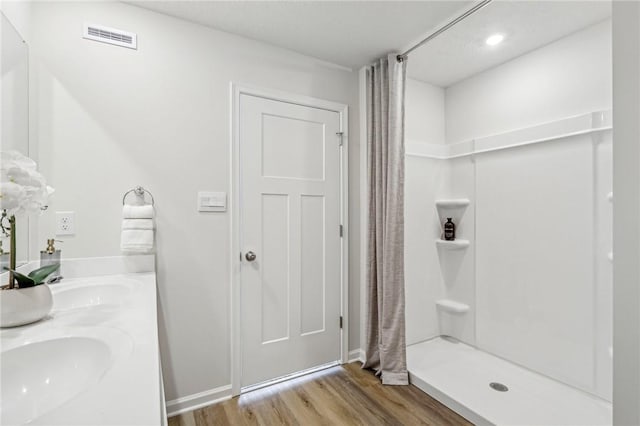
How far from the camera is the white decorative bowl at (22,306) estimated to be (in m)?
0.85

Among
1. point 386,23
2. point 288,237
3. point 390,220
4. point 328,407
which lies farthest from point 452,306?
point 386,23

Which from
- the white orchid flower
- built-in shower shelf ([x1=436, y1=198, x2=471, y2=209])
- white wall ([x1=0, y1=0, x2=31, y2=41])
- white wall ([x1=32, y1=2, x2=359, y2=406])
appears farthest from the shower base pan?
white wall ([x1=0, y1=0, x2=31, y2=41])

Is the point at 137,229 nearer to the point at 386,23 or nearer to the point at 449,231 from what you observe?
the point at 386,23

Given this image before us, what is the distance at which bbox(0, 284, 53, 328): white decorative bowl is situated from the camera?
847 mm

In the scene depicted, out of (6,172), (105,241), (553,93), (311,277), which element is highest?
(553,93)

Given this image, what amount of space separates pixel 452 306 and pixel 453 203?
3.15 ft

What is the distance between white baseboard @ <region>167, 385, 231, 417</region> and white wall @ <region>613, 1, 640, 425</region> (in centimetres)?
205

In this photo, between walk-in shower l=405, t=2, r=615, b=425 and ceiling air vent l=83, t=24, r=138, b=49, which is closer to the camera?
ceiling air vent l=83, t=24, r=138, b=49

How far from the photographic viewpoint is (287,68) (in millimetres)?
2229

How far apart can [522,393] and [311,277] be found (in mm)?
1630

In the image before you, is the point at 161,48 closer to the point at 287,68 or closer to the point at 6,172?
the point at 287,68

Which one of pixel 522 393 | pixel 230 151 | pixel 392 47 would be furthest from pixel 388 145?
pixel 522 393

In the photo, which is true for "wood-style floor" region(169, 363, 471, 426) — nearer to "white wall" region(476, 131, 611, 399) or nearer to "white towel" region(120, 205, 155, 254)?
"white wall" region(476, 131, 611, 399)

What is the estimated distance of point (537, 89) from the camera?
89.3 inches
